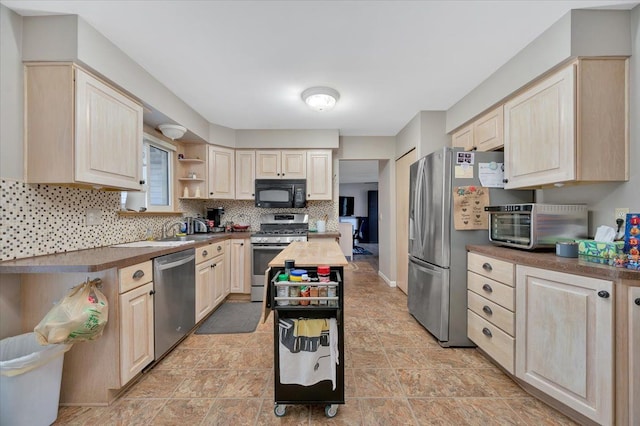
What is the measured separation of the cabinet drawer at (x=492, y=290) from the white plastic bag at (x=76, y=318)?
262cm

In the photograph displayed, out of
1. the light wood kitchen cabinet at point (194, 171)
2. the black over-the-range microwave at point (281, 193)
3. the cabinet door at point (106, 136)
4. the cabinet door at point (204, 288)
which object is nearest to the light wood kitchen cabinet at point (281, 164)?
the black over-the-range microwave at point (281, 193)

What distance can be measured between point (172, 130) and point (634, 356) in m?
3.91

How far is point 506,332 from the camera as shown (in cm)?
181

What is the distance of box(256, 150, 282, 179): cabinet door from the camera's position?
3875 millimetres

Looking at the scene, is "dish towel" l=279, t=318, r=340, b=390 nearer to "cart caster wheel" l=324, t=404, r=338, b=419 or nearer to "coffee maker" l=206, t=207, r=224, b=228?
"cart caster wheel" l=324, t=404, r=338, b=419

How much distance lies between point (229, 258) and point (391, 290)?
2456 millimetres

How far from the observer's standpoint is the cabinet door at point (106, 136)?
5.48 feet

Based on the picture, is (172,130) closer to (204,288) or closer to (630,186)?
(204,288)

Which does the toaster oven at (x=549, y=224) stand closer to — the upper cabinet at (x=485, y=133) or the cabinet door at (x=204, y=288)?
the upper cabinet at (x=485, y=133)

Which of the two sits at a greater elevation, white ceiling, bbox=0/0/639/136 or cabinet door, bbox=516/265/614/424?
white ceiling, bbox=0/0/639/136

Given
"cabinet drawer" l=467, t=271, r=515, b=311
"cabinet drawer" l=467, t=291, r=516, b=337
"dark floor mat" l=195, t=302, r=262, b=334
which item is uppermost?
"cabinet drawer" l=467, t=271, r=515, b=311

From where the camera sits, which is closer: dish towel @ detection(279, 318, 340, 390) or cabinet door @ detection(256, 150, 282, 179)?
dish towel @ detection(279, 318, 340, 390)

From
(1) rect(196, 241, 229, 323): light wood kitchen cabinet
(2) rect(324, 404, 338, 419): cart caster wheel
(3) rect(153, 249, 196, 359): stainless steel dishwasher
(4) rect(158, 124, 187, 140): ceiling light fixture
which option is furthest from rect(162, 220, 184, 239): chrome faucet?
(2) rect(324, 404, 338, 419): cart caster wheel

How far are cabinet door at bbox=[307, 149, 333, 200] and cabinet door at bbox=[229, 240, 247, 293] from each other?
125cm
